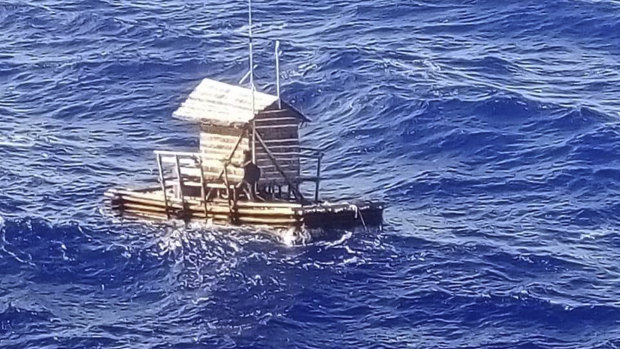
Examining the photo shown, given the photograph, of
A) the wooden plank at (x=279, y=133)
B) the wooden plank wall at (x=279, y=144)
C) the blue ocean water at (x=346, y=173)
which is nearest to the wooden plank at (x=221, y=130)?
the wooden plank wall at (x=279, y=144)

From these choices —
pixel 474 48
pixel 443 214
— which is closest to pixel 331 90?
pixel 474 48

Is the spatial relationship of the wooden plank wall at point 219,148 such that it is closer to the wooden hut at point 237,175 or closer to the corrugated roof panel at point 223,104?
the wooden hut at point 237,175

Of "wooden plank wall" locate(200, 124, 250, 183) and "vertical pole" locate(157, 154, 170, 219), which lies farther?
"vertical pole" locate(157, 154, 170, 219)

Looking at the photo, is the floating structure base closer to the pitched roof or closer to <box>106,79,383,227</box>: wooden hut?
<box>106,79,383,227</box>: wooden hut

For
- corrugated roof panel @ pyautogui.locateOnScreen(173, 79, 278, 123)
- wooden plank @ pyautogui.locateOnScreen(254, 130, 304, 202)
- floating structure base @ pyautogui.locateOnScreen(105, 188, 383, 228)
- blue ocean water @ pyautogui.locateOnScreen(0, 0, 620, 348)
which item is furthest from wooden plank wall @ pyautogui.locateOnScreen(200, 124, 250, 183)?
blue ocean water @ pyautogui.locateOnScreen(0, 0, 620, 348)

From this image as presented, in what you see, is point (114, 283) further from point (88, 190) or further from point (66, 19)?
point (66, 19)
